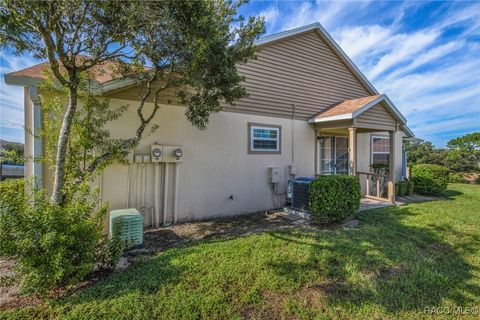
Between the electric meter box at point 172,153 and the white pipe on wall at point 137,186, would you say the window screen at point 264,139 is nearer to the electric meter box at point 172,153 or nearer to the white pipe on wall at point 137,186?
the electric meter box at point 172,153

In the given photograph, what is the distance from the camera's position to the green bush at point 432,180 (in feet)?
32.5

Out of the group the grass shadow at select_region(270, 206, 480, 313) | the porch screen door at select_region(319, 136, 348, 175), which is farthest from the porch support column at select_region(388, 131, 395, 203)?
the grass shadow at select_region(270, 206, 480, 313)

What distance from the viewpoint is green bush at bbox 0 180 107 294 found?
2.69 meters

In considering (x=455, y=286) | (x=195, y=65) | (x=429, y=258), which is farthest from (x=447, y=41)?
(x=195, y=65)

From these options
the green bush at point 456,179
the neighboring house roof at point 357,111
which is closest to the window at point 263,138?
the neighboring house roof at point 357,111

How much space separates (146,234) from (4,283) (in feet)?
8.23

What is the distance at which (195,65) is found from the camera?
4262 mm

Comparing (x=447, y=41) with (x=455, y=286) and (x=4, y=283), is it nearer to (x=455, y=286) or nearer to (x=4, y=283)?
(x=455, y=286)

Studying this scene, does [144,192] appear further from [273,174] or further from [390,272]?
[390,272]

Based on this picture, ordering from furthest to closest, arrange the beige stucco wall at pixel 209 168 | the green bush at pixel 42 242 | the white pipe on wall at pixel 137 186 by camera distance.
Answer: the white pipe on wall at pixel 137 186 → the beige stucco wall at pixel 209 168 → the green bush at pixel 42 242

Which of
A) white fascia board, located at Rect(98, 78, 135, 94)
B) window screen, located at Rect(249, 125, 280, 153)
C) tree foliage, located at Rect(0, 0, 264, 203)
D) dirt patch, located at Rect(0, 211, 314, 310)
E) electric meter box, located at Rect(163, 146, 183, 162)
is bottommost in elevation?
dirt patch, located at Rect(0, 211, 314, 310)

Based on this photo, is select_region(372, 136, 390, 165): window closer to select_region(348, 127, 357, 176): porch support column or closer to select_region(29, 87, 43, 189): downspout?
select_region(348, 127, 357, 176): porch support column

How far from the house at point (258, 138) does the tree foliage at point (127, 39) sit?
921 millimetres

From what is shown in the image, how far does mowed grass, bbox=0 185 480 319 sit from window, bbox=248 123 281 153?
10.5ft
